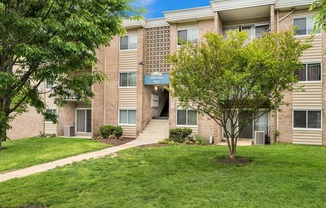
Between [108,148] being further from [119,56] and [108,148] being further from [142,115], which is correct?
[119,56]

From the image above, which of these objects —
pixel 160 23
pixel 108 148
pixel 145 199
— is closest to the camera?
pixel 145 199

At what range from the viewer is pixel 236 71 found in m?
9.30

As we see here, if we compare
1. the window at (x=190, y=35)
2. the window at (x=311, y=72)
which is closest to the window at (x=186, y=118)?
the window at (x=190, y=35)

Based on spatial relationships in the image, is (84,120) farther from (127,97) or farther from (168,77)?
(168,77)

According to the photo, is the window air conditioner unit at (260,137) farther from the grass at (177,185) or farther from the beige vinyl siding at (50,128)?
the beige vinyl siding at (50,128)

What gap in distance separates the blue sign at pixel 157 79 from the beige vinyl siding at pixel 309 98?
9.14 m

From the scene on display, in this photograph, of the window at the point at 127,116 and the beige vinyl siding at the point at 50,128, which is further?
the beige vinyl siding at the point at 50,128

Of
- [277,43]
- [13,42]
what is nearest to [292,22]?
[277,43]

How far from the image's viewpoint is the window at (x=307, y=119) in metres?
16.0

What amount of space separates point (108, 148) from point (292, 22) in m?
14.4

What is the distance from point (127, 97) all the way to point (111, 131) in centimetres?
317

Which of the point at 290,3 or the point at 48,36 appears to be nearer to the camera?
the point at 48,36

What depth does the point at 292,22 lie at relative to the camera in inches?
659

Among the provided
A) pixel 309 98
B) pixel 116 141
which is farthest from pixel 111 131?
pixel 309 98
